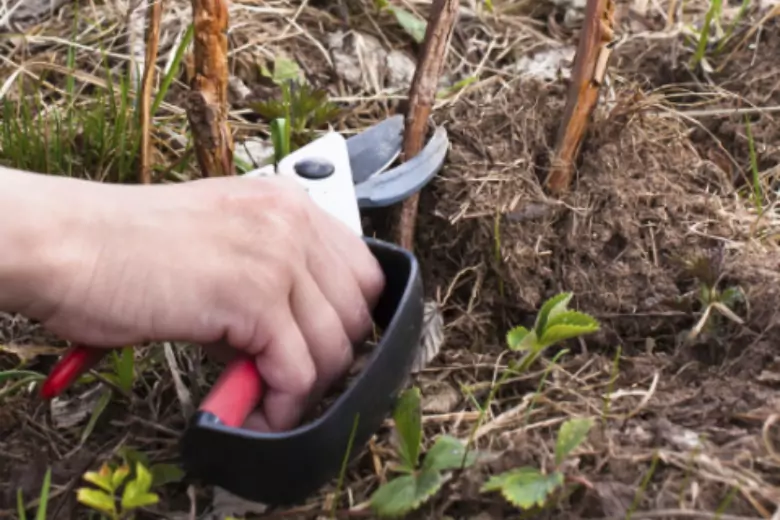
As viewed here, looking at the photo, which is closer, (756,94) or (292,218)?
(292,218)

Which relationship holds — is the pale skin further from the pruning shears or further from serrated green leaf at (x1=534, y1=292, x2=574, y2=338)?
serrated green leaf at (x1=534, y1=292, x2=574, y2=338)

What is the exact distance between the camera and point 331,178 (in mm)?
1315

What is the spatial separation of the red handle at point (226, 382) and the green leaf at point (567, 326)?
14.3 inches

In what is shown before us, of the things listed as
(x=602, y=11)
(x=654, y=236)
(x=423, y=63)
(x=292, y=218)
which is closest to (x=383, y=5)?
(x=423, y=63)

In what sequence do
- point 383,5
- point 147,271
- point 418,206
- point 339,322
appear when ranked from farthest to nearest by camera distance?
point 383,5 → point 418,206 → point 339,322 → point 147,271

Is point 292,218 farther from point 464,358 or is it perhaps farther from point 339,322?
point 464,358

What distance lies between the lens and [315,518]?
1.16 m

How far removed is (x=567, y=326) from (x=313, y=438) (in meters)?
0.36

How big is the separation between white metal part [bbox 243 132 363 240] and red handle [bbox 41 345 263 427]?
25 cm

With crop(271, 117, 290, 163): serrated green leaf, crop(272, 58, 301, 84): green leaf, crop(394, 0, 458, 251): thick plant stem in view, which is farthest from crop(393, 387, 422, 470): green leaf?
crop(272, 58, 301, 84): green leaf

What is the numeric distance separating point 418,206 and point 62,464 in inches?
24.7

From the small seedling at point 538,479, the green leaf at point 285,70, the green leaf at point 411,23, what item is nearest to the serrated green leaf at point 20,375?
the small seedling at point 538,479

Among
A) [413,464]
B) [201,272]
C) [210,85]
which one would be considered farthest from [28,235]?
[413,464]

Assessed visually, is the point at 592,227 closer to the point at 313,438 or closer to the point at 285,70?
the point at 313,438
